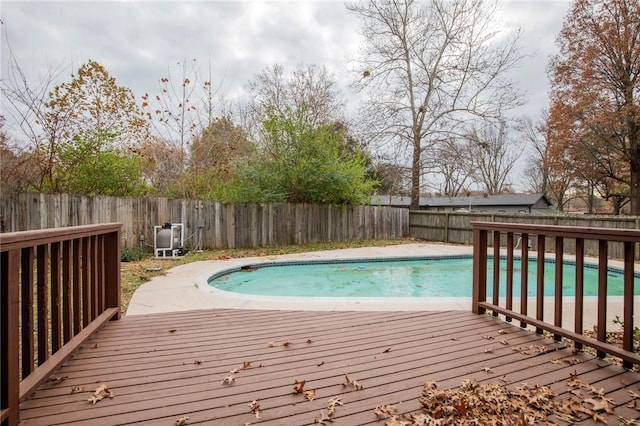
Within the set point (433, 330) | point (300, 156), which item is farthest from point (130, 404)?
point (300, 156)

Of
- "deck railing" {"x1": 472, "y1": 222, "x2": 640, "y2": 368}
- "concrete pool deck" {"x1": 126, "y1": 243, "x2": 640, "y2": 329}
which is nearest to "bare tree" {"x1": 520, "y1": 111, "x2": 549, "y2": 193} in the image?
"concrete pool deck" {"x1": 126, "y1": 243, "x2": 640, "y2": 329}

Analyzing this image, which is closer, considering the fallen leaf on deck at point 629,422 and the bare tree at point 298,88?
the fallen leaf on deck at point 629,422

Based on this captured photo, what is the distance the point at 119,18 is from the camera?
6969 mm

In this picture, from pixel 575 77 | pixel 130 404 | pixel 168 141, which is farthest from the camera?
pixel 575 77

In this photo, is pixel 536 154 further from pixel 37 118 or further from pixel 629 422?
pixel 37 118

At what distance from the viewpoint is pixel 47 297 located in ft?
6.50

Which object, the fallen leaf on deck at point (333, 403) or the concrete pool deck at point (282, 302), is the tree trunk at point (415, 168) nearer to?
the concrete pool deck at point (282, 302)

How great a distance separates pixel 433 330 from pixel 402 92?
12.1 metres

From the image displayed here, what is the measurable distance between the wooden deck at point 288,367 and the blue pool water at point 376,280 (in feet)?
8.86

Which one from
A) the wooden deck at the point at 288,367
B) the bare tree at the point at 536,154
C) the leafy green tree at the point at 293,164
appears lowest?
the wooden deck at the point at 288,367

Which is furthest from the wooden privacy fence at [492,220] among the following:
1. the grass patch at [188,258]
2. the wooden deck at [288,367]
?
the wooden deck at [288,367]

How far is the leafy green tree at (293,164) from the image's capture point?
9.02 m

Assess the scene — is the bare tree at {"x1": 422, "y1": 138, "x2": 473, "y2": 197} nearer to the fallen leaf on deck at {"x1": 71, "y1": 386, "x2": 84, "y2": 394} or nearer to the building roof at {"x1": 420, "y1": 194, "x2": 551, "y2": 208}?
the building roof at {"x1": 420, "y1": 194, "x2": 551, "y2": 208}

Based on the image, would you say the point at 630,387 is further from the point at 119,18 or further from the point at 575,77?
the point at 575,77
